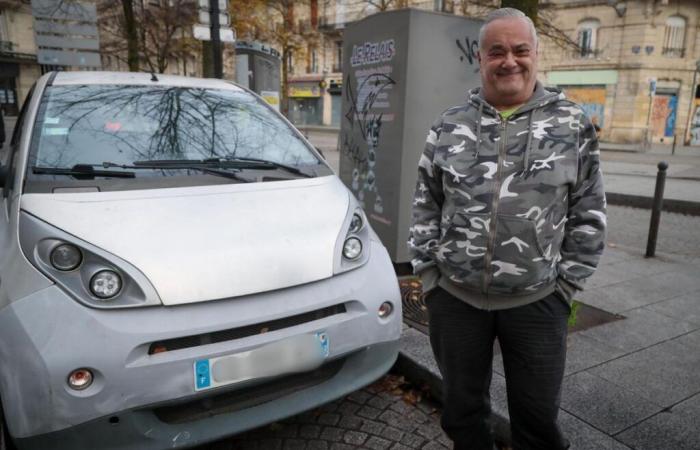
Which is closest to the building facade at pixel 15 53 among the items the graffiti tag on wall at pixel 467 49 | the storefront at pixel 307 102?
the storefront at pixel 307 102

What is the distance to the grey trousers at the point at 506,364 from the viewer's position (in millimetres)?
1883

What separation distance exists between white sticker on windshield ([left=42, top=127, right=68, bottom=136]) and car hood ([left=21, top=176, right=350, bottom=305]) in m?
0.62

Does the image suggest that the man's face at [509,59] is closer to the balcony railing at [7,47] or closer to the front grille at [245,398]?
the front grille at [245,398]

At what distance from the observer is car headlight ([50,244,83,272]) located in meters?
2.11

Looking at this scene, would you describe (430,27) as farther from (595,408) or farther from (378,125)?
(595,408)

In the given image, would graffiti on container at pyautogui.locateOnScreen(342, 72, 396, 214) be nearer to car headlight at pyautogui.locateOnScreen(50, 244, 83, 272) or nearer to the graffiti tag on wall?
the graffiti tag on wall

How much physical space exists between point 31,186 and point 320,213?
52.9 inches

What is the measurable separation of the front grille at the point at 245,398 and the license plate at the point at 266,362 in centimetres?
9

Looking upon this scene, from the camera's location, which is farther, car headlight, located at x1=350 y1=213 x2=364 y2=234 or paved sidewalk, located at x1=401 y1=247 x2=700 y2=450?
car headlight, located at x1=350 y1=213 x2=364 y2=234

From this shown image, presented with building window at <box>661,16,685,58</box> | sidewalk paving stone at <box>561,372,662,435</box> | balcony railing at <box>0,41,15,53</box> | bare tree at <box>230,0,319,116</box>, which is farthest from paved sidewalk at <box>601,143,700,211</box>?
balcony railing at <box>0,41,15,53</box>

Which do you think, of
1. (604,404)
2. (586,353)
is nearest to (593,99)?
(586,353)

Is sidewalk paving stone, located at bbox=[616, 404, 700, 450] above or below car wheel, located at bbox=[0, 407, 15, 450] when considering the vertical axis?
below

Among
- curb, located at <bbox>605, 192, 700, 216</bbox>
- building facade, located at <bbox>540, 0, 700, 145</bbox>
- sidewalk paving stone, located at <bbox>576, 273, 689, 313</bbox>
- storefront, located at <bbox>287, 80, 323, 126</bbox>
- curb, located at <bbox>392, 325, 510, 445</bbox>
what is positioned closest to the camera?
curb, located at <bbox>392, 325, 510, 445</bbox>

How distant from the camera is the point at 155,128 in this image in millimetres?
3098
